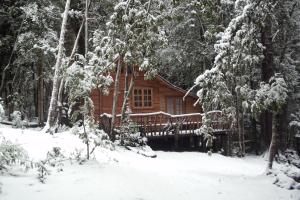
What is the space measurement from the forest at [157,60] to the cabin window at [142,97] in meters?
2.26

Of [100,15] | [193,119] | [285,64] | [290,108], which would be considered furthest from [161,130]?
[290,108]

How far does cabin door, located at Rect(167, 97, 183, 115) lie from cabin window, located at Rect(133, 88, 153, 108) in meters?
1.81

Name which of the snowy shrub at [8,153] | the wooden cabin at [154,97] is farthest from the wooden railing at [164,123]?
the snowy shrub at [8,153]

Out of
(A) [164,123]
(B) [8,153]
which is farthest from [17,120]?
(A) [164,123]

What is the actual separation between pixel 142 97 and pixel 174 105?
10.1ft

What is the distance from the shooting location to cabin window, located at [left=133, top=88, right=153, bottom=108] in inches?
1189

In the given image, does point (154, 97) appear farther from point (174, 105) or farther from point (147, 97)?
point (174, 105)

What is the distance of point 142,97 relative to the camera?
30469 millimetres

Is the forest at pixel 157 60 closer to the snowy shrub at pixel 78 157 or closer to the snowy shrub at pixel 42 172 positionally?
the snowy shrub at pixel 42 172

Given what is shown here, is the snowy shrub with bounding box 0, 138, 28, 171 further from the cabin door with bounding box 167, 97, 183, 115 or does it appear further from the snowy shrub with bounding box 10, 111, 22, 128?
the cabin door with bounding box 167, 97, 183, 115

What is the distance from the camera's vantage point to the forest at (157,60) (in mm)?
10641

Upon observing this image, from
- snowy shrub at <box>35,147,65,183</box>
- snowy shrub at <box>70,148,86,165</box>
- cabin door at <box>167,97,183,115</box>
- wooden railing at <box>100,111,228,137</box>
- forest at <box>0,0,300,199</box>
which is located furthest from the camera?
cabin door at <box>167,97,183,115</box>

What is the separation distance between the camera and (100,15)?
26094 millimetres

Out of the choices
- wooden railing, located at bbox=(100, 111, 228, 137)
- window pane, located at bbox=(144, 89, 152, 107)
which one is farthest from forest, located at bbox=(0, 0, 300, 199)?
window pane, located at bbox=(144, 89, 152, 107)
